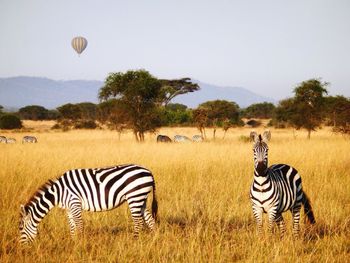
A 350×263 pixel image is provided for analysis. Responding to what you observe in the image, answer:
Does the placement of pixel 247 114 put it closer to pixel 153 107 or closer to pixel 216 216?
pixel 153 107

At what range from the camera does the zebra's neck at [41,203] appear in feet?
16.7

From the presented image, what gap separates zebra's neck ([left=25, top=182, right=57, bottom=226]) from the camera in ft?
16.7

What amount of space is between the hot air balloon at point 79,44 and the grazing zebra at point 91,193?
4524cm

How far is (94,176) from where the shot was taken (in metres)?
5.49

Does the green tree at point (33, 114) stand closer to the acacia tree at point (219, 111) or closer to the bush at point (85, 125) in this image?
the bush at point (85, 125)

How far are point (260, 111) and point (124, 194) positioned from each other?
71677 millimetres

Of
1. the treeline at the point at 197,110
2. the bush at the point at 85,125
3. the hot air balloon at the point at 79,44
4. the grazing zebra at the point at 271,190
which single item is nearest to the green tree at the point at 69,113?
the bush at the point at 85,125

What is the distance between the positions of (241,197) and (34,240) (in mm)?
4613

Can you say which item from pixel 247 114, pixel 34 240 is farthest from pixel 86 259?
pixel 247 114

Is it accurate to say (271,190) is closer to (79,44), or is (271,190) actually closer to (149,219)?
(149,219)

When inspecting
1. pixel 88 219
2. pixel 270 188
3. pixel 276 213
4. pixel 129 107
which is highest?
pixel 129 107

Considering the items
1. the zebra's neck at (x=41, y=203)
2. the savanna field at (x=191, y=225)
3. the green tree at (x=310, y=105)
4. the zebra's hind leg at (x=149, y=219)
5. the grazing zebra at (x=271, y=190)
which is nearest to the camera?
the savanna field at (x=191, y=225)

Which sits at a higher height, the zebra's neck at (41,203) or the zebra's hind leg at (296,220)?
the zebra's neck at (41,203)

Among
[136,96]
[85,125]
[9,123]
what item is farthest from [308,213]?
[9,123]
